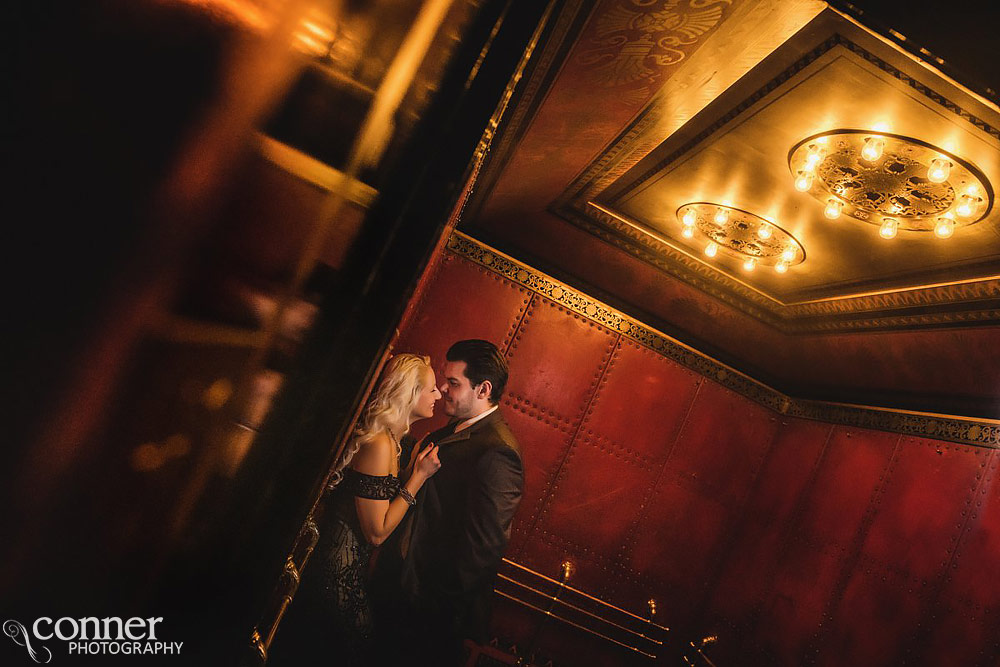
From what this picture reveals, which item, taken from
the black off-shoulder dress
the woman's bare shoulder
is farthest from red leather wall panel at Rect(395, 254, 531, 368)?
the black off-shoulder dress

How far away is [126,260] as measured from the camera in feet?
1.39

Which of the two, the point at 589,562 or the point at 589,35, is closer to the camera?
the point at 589,35

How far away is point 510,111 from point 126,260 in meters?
3.35

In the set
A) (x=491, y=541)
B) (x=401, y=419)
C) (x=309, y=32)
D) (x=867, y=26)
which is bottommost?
(x=491, y=541)

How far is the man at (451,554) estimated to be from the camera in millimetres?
3002

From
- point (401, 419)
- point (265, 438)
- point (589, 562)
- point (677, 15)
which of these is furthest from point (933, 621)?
point (265, 438)

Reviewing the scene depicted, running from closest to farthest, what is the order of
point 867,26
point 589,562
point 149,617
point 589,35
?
point 149,617, point 867,26, point 589,35, point 589,562

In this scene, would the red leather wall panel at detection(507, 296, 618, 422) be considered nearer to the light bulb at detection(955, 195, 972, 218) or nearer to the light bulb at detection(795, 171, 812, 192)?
the light bulb at detection(795, 171, 812, 192)

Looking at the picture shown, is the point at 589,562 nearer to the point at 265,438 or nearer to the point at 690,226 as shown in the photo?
the point at 690,226

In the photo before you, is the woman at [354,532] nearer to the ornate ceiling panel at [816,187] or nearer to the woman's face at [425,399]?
the woman's face at [425,399]

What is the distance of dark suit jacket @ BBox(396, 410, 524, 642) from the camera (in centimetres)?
302

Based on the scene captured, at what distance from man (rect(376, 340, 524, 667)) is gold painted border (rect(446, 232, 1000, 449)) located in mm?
3105

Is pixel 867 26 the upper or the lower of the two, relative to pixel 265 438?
upper

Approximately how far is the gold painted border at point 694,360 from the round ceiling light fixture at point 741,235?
171 cm
